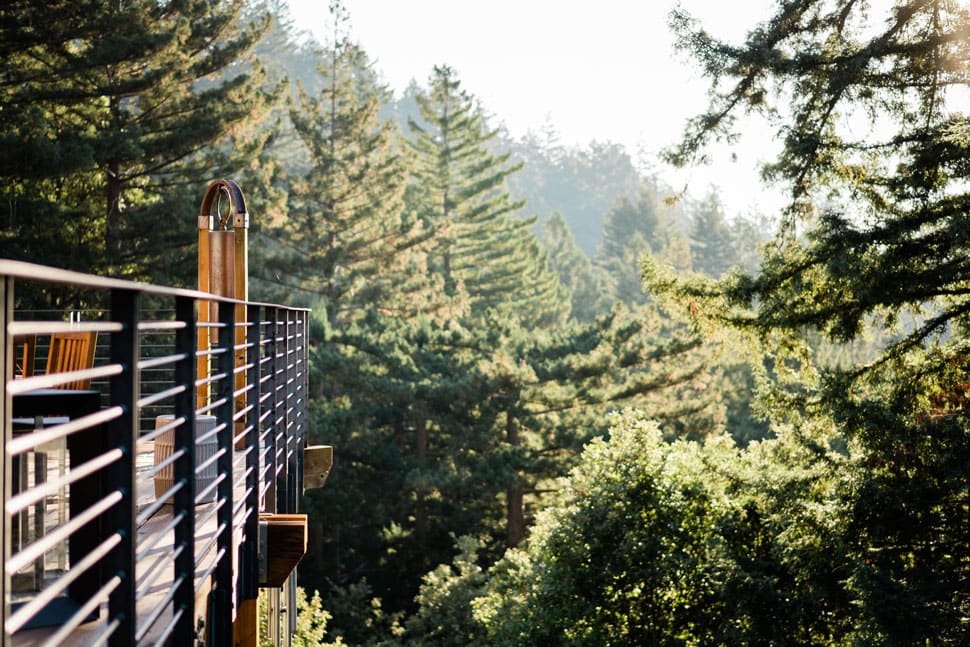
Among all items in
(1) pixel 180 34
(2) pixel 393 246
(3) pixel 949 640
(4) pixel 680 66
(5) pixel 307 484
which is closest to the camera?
(3) pixel 949 640

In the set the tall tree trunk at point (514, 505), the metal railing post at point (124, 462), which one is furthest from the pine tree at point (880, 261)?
the tall tree trunk at point (514, 505)

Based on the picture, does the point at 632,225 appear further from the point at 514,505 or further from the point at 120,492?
the point at 120,492

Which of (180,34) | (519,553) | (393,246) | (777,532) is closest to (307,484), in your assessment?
(777,532)

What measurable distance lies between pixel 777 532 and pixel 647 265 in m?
3.46

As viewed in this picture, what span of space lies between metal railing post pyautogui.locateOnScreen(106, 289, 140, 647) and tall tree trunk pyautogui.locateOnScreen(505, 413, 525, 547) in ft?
68.6

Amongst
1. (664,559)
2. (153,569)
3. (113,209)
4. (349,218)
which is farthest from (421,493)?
(153,569)

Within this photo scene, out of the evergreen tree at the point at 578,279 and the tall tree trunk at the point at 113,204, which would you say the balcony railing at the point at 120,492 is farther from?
the evergreen tree at the point at 578,279

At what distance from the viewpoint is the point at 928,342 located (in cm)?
950

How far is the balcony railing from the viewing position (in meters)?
1.56

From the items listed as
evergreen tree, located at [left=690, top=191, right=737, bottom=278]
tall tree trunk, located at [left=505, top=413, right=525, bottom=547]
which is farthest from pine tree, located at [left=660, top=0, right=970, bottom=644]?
evergreen tree, located at [left=690, top=191, right=737, bottom=278]

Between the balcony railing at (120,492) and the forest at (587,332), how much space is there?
6.12m

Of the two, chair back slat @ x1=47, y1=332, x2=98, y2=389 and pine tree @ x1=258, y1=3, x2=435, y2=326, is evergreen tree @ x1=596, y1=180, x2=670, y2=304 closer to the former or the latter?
pine tree @ x1=258, y1=3, x2=435, y2=326

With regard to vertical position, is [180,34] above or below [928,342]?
above

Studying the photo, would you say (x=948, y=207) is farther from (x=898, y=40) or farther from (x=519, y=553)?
(x=519, y=553)
